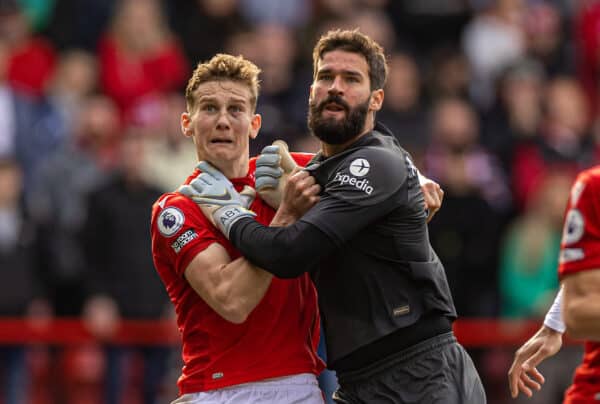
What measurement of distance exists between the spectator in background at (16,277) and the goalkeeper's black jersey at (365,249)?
4412 millimetres

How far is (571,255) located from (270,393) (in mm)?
1625

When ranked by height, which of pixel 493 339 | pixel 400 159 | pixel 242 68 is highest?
pixel 242 68

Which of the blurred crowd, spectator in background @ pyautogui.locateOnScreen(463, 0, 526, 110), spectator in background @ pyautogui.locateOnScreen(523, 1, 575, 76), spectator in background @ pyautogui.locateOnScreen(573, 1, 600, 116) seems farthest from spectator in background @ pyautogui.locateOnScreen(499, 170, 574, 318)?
spectator in background @ pyautogui.locateOnScreen(573, 1, 600, 116)

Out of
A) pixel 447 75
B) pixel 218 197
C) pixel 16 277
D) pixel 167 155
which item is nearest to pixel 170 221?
pixel 218 197

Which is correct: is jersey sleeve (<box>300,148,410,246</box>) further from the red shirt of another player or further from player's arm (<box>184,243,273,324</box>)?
the red shirt of another player

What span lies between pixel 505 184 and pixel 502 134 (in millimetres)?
648

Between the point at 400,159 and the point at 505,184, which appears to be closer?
the point at 400,159

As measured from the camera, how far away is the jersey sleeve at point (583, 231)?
5.25 meters

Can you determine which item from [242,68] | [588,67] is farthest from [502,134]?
[242,68]

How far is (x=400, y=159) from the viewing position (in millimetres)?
6004

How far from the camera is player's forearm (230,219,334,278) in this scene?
5.73 m

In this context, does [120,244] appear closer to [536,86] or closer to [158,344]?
[158,344]

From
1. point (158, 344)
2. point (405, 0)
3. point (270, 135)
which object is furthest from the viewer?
point (405, 0)

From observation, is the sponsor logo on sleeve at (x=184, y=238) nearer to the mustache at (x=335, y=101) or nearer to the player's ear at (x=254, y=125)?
the player's ear at (x=254, y=125)
